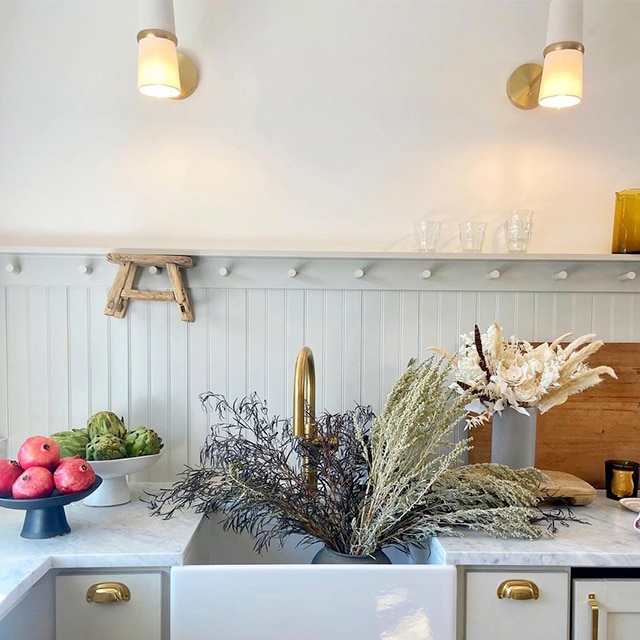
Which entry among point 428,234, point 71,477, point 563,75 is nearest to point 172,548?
point 71,477

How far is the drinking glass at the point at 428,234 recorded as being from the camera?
179cm

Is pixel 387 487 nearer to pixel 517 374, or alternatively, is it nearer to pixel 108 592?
pixel 517 374

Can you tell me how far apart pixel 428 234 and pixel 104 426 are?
41.8 inches

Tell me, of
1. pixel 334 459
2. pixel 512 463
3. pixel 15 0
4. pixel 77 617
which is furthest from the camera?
pixel 15 0

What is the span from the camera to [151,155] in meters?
1.86

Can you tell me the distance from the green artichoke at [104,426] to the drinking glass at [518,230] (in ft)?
4.02

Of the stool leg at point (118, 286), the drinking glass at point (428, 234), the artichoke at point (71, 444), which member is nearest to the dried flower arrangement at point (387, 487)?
the artichoke at point (71, 444)

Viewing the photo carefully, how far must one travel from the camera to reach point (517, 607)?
1338mm

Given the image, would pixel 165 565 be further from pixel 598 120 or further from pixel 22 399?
pixel 598 120

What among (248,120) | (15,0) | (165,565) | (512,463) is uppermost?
(15,0)

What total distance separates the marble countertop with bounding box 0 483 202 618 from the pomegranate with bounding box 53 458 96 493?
0.41 feet

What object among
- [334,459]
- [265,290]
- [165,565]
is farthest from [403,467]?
[265,290]

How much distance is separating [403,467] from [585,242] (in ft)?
3.26

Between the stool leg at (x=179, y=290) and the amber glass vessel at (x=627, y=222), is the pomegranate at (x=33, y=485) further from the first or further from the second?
the amber glass vessel at (x=627, y=222)
